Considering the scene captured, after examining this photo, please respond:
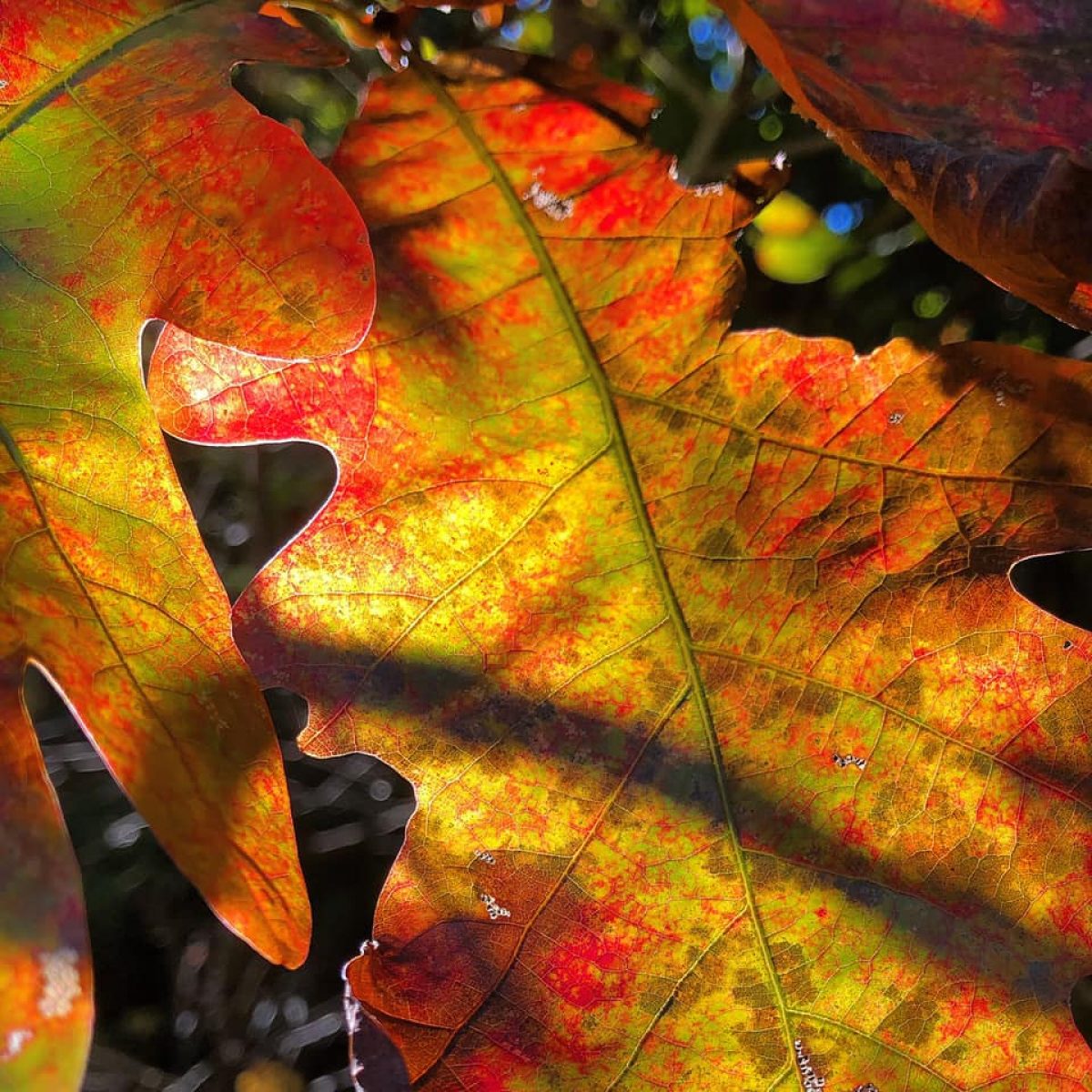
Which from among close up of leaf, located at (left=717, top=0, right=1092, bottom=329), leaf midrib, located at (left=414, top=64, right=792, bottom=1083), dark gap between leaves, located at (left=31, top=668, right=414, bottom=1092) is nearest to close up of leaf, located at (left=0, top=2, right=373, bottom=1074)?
leaf midrib, located at (left=414, top=64, right=792, bottom=1083)

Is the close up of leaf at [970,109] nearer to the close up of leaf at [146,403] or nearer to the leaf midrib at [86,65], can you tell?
the close up of leaf at [146,403]

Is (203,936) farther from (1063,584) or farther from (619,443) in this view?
(619,443)

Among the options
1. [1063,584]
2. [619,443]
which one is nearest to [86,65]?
[619,443]

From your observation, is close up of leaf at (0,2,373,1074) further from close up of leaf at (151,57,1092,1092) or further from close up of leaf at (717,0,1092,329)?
close up of leaf at (717,0,1092,329)

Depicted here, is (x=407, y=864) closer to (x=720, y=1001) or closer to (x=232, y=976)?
(x=720, y=1001)

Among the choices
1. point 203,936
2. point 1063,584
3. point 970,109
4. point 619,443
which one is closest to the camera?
point 970,109

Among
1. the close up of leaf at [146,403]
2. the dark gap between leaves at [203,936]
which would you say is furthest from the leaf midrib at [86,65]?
the dark gap between leaves at [203,936]
